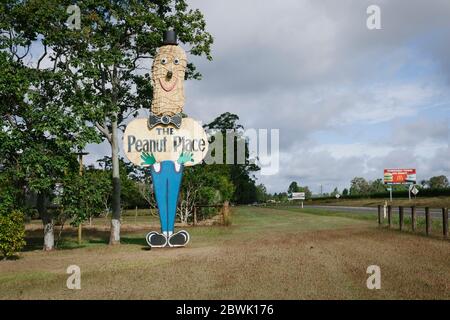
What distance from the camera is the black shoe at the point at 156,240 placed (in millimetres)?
14750

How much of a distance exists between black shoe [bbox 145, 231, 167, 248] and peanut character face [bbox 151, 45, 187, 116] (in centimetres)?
381

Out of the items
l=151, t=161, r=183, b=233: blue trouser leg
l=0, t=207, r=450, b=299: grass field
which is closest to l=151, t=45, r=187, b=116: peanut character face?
l=151, t=161, r=183, b=233: blue trouser leg

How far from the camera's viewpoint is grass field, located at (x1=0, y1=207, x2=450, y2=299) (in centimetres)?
782

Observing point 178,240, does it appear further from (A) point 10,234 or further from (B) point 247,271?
(B) point 247,271

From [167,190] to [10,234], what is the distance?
15.3 feet

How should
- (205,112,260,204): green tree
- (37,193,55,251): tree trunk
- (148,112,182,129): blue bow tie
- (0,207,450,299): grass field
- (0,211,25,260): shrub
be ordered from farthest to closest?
(205,112,260,204): green tree, (37,193,55,251): tree trunk, (148,112,182,129): blue bow tie, (0,211,25,260): shrub, (0,207,450,299): grass field

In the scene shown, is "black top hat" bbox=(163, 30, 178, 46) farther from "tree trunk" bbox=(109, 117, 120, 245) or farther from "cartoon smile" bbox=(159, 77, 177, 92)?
"tree trunk" bbox=(109, 117, 120, 245)

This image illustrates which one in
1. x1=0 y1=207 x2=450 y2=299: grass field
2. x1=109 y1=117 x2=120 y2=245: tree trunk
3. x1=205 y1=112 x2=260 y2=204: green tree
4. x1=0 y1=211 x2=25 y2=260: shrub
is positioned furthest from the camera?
x1=205 y1=112 x2=260 y2=204: green tree

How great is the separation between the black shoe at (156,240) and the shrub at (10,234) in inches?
144

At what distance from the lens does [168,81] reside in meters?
15.3

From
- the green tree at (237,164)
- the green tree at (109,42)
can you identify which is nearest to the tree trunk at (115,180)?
the green tree at (109,42)

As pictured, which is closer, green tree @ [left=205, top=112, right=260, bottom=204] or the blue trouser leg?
the blue trouser leg
